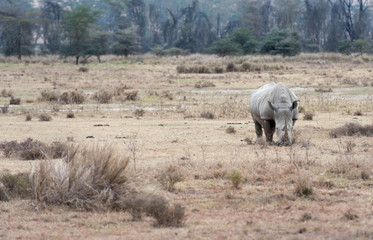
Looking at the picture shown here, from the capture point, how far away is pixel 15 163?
1173cm

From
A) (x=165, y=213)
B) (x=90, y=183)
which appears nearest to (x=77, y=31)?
(x=90, y=183)

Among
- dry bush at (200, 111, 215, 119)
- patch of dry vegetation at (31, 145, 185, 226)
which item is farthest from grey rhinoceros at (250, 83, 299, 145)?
dry bush at (200, 111, 215, 119)

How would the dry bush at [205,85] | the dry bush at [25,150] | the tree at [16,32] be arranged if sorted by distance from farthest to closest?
the tree at [16,32], the dry bush at [205,85], the dry bush at [25,150]

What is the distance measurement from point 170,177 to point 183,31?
88009mm

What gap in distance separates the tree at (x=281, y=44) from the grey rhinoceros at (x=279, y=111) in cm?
5165

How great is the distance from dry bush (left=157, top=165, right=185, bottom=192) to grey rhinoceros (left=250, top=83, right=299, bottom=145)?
406cm

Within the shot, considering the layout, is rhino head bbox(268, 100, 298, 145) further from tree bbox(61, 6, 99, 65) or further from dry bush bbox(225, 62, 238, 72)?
tree bbox(61, 6, 99, 65)

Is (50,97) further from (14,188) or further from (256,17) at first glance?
(256,17)

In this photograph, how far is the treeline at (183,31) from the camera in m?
66.7

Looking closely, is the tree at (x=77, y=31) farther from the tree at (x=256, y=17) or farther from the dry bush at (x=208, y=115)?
the dry bush at (x=208, y=115)

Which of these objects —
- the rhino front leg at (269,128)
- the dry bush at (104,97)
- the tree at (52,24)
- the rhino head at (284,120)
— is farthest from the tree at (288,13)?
the rhino head at (284,120)

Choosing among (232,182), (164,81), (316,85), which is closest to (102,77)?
(164,81)

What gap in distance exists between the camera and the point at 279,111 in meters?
13.2

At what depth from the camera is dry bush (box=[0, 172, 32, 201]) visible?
28.9 ft
